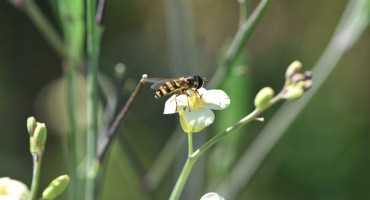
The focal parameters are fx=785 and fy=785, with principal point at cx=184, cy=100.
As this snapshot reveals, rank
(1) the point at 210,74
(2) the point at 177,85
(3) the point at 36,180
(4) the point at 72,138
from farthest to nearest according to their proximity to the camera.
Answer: (1) the point at 210,74, (4) the point at 72,138, (2) the point at 177,85, (3) the point at 36,180

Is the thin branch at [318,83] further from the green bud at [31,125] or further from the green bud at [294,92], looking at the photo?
the green bud at [31,125]

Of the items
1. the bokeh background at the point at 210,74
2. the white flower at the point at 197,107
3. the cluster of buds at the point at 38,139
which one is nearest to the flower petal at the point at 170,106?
the white flower at the point at 197,107

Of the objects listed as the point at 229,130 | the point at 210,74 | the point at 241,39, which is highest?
the point at 210,74

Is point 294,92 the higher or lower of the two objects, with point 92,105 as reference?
lower

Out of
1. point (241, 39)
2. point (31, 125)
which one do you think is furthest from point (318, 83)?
point (31, 125)

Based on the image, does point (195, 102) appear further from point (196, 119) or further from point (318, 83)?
point (318, 83)

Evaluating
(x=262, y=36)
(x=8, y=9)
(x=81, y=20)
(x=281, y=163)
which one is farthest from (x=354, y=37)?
(x=8, y=9)
